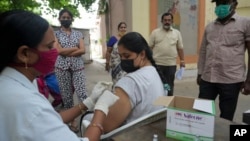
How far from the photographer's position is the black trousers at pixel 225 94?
9.48 feet

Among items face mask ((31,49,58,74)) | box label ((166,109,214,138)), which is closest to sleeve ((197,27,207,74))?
box label ((166,109,214,138))

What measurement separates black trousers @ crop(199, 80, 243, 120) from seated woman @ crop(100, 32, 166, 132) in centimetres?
104

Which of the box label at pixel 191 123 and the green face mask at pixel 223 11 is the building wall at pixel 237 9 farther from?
the box label at pixel 191 123

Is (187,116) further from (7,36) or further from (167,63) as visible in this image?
(167,63)

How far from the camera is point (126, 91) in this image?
189 centimetres

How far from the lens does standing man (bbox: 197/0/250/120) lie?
2.83 meters

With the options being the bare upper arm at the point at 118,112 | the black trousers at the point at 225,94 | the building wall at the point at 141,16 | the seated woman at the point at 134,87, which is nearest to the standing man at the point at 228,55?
the black trousers at the point at 225,94

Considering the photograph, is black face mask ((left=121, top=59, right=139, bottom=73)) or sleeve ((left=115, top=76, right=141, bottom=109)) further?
black face mask ((left=121, top=59, right=139, bottom=73))

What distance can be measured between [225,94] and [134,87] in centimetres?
134

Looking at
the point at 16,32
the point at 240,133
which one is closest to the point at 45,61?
the point at 16,32

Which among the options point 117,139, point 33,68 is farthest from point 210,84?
point 33,68

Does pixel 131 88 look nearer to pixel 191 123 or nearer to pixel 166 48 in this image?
pixel 191 123

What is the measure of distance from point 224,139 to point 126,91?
25.0 inches

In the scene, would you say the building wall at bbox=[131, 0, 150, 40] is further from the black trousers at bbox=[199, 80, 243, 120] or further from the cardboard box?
the cardboard box
